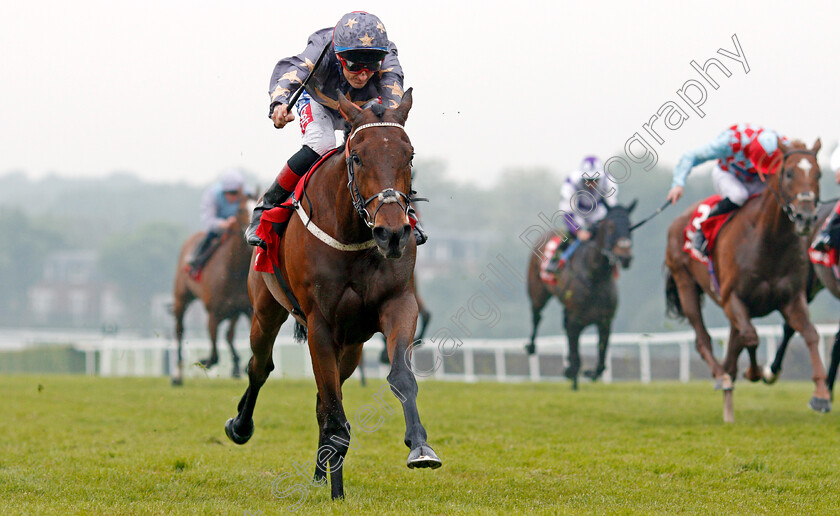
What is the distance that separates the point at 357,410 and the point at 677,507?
5.15m

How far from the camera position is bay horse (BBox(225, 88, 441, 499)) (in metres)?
4.45

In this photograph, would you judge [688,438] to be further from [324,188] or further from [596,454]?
[324,188]

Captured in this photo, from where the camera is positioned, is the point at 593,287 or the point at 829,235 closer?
the point at 829,235

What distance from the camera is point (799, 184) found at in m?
7.90

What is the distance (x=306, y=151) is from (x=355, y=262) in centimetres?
98

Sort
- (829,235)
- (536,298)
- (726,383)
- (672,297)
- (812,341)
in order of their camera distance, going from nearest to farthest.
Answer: (812,341), (726,383), (829,235), (672,297), (536,298)

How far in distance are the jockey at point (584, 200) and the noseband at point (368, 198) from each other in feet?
27.3

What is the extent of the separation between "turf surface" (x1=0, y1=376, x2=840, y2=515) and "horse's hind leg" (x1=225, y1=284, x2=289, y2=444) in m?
0.25

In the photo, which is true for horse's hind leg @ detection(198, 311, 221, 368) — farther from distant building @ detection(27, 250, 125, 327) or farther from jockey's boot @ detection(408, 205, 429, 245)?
distant building @ detection(27, 250, 125, 327)

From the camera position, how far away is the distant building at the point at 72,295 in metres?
78.6

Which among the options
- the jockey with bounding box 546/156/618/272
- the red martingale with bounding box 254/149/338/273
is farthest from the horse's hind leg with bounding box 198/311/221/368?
the red martingale with bounding box 254/149/338/273

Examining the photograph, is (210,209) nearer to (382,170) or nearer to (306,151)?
(306,151)

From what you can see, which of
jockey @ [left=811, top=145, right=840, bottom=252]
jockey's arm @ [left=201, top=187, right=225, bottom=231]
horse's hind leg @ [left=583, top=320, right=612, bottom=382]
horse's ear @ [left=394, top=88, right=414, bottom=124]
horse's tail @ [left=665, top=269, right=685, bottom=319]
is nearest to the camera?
horse's ear @ [left=394, top=88, right=414, bottom=124]

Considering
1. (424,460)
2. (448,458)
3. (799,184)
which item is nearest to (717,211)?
(799,184)
